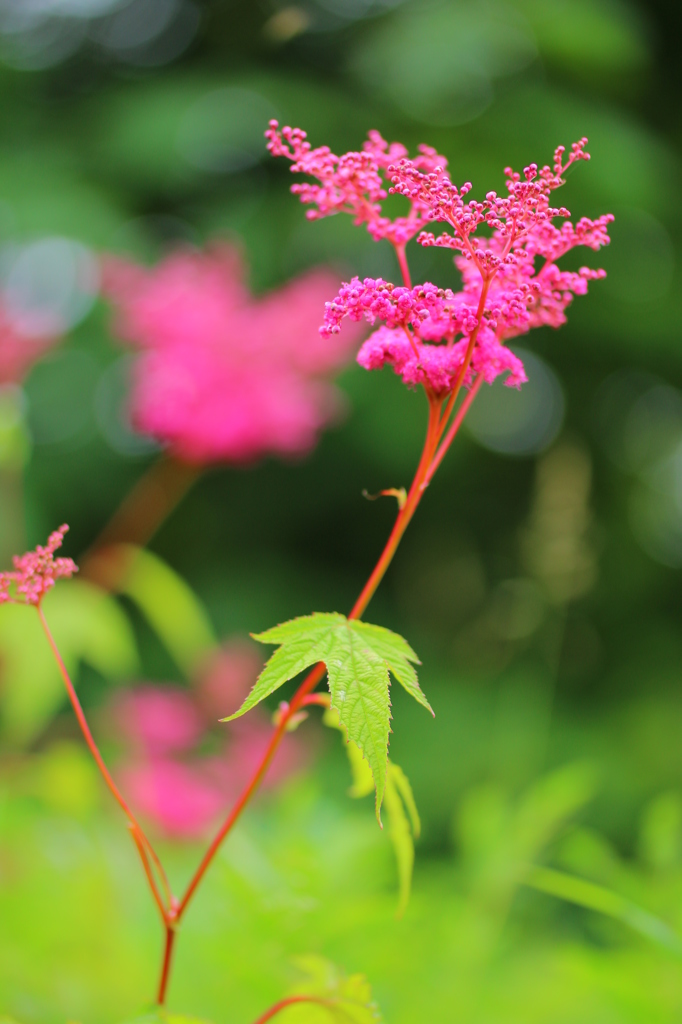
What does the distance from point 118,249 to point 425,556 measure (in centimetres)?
181

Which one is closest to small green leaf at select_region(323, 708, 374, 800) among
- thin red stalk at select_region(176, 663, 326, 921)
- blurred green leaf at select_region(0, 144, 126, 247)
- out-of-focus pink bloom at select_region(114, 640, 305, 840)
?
thin red stalk at select_region(176, 663, 326, 921)

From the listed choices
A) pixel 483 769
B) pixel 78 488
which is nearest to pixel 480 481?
pixel 483 769

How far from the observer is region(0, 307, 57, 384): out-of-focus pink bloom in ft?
4.04

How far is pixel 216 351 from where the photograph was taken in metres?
1.38

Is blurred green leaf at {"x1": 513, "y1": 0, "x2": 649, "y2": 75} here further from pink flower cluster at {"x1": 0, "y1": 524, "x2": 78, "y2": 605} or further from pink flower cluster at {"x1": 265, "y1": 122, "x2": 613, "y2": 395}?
pink flower cluster at {"x1": 0, "y1": 524, "x2": 78, "y2": 605}

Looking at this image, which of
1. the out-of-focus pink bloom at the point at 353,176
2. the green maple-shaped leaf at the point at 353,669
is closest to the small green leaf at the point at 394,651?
the green maple-shaped leaf at the point at 353,669

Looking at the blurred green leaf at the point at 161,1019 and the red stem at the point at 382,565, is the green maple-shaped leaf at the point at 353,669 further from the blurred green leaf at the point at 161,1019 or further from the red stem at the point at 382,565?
the blurred green leaf at the point at 161,1019

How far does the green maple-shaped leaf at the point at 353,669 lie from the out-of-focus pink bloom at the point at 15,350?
0.95m

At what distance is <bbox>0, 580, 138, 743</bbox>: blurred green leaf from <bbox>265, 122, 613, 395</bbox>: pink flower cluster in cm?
73

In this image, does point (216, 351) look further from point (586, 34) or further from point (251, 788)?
point (586, 34)

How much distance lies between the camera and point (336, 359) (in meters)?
1.47

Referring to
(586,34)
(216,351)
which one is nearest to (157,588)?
(216,351)

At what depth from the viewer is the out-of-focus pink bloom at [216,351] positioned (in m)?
1.34

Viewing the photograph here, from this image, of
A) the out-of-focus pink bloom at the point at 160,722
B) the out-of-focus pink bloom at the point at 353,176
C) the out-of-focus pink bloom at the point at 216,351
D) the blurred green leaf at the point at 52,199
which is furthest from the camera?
the blurred green leaf at the point at 52,199
